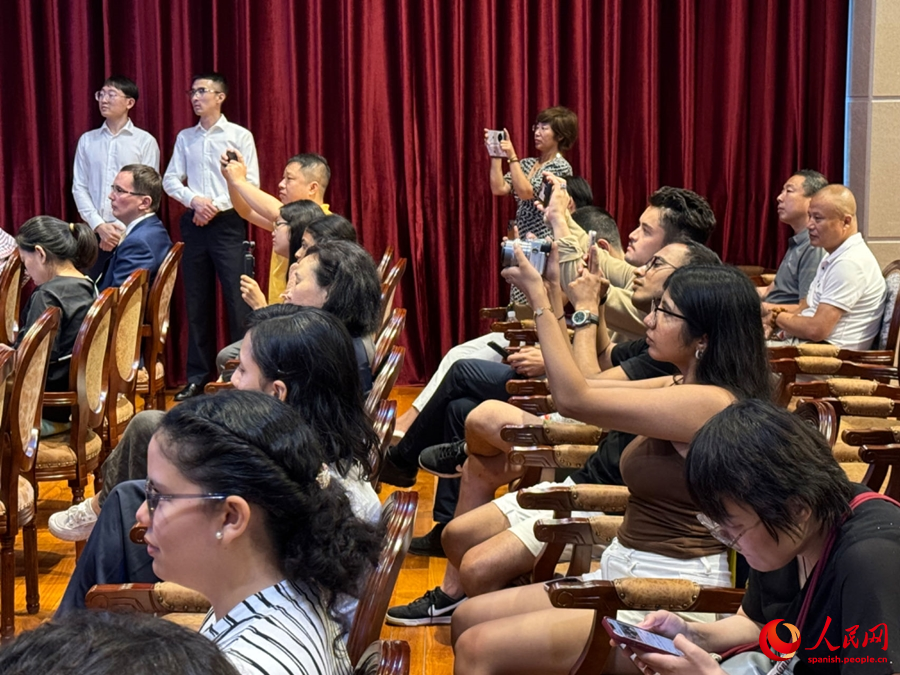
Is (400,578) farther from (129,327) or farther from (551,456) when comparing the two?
(129,327)

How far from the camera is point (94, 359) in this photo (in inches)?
167

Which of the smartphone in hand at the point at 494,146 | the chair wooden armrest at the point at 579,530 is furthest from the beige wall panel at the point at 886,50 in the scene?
the chair wooden armrest at the point at 579,530

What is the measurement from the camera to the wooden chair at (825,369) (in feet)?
13.1

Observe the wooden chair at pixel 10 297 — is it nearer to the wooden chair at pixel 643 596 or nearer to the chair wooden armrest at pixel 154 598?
the chair wooden armrest at pixel 154 598

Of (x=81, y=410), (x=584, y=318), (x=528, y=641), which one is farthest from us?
(x=81, y=410)

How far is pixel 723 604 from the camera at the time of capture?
7.23ft

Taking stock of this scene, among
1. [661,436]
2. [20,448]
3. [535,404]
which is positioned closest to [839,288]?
[535,404]

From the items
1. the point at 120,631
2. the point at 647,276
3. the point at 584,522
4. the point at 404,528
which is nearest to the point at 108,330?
the point at 647,276

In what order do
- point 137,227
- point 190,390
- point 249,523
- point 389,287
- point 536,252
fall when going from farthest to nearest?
point 190,390 → point 137,227 → point 389,287 → point 536,252 → point 249,523

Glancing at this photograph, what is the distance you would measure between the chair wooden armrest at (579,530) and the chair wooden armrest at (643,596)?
0.37m

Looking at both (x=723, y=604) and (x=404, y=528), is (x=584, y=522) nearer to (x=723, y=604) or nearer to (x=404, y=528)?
(x=723, y=604)

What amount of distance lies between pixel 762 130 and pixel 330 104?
8.50 feet

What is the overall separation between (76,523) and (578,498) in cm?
154

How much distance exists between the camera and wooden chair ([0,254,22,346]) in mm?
5438
